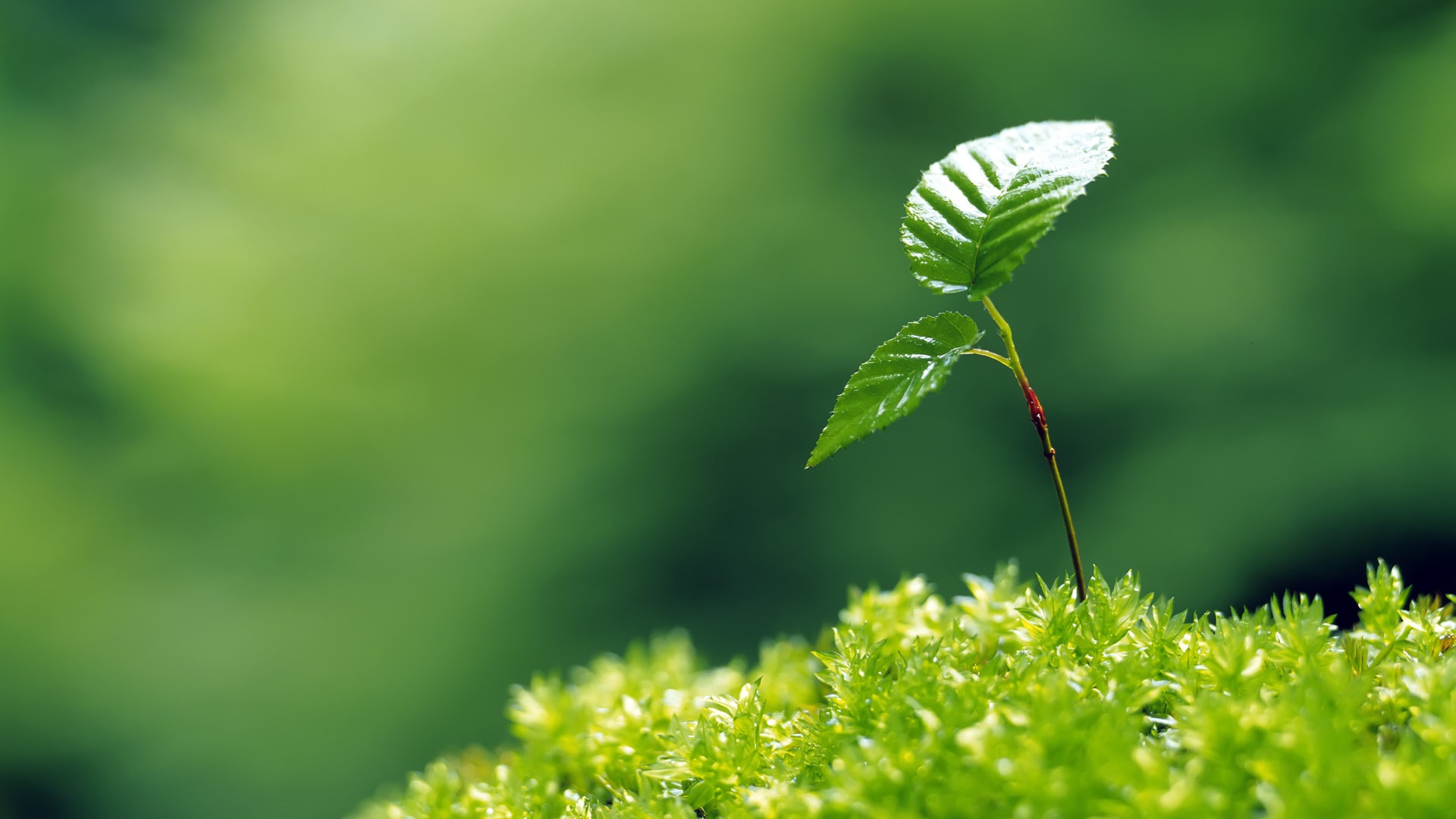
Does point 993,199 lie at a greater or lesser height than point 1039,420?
greater

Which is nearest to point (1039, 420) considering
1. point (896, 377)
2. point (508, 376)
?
point (896, 377)

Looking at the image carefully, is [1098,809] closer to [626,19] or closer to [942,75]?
[942,75]

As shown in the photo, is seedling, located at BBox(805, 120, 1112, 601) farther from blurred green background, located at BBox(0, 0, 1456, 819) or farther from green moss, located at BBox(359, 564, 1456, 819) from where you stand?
blurred green background, located at BBox(0, 0, 1456, 819)

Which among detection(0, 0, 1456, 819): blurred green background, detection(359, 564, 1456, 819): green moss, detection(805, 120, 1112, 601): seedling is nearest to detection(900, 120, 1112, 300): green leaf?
detection(805, 120, 1112, 601): seedling

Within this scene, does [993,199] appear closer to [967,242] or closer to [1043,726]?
[967,242]

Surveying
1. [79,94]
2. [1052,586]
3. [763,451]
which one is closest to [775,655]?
[1052,586]
